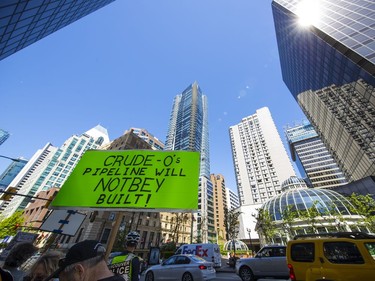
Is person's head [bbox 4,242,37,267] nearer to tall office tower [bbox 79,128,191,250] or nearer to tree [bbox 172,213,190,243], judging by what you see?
tall office tower [bbox 79,128,191,250]

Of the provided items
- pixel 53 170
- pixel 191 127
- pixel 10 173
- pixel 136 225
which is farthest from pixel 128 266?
pixel 10 173

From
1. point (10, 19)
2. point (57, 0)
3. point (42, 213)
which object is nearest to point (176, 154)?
→ point (10, 19)

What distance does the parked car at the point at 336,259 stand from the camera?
4.56 metres

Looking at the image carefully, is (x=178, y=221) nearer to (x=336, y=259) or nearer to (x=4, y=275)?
(x=336, y=259)

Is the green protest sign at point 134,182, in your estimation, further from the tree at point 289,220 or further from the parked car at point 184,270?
the tree at point 289,220

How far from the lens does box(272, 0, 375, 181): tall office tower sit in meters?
25.9

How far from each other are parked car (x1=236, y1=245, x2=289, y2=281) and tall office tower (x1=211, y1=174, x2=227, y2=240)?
92.6 m

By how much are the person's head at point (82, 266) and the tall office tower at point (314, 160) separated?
4399 inches

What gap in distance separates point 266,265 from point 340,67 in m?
37.5

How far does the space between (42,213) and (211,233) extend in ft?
242

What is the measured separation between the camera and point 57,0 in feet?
59.2

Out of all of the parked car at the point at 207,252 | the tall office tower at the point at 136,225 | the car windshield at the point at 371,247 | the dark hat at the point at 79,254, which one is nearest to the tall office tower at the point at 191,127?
the tall office tower at the point at 136,225

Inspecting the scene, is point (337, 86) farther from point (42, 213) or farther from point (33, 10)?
point (42, 213)

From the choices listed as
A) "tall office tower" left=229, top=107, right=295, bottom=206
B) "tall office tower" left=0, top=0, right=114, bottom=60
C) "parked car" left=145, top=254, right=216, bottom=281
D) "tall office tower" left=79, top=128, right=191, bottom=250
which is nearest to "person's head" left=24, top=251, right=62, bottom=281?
"parked car" left=145, top=254, right=216, bottom=281
